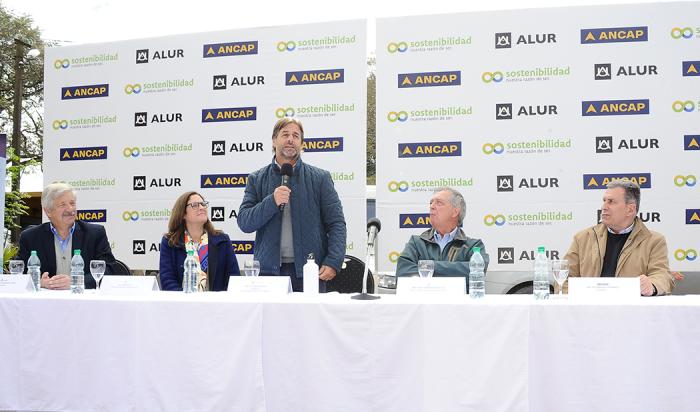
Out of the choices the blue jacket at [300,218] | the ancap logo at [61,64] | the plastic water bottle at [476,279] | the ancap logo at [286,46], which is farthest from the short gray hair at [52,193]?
the ancap logo at [61,64]

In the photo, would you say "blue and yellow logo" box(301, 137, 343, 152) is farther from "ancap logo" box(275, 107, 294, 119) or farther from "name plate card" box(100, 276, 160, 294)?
"name plate card" box(100, 276, 160, 294)

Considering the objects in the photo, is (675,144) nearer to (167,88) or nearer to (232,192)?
(232,192)

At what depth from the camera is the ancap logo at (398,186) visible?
4.91 meters

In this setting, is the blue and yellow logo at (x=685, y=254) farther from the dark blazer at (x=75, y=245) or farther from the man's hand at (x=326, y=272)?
the dark blazer at (x=75, y=245)

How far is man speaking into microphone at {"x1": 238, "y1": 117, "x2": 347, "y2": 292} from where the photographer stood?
3.28m

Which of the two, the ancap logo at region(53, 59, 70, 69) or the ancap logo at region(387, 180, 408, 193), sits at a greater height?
the ancap logo at region(53, 59, 70, 69)

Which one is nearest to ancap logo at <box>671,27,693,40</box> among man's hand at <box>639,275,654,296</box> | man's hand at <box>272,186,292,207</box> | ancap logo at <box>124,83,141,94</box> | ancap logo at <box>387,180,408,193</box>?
ancap logo at <box>387,180,408,193</box>

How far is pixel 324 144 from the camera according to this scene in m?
5.07

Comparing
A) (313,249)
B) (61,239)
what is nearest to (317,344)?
(313,249)

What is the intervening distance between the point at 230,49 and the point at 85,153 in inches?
67.5

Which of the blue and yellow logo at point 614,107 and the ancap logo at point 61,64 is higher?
the ancap logo at point 61,64

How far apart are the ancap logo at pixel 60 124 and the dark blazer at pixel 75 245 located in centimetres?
253

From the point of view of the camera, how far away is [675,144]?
4617mm

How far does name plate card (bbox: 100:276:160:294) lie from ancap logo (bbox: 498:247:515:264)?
116 inches
